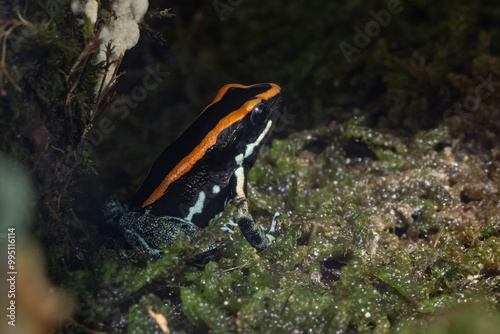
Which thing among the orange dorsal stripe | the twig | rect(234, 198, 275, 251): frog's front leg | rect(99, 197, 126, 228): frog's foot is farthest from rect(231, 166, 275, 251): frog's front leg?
the twig

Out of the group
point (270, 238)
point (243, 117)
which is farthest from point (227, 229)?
point (243, 117)

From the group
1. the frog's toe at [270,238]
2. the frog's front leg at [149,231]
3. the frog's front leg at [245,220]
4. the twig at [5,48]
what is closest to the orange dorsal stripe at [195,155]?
the frog's front leg at [149,231]

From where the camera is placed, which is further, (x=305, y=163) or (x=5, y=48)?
(x=305, y=163)

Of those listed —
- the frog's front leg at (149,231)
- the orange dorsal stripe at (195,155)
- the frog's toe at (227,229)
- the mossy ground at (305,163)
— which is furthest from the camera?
the orange dorsal stripe at (195,155)

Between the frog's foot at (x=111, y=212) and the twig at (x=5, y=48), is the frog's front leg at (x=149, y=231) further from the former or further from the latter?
the twig at (x=5, y=48)

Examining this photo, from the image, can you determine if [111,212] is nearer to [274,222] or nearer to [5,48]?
[274,222]

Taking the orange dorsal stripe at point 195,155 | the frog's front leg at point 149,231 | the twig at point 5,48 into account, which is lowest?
the frog's front leg at point 149,231

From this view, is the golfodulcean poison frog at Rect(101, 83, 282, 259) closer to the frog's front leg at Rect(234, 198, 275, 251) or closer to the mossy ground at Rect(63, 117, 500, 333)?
the frog's front leg at Rect(234, 198, 275, 251)
